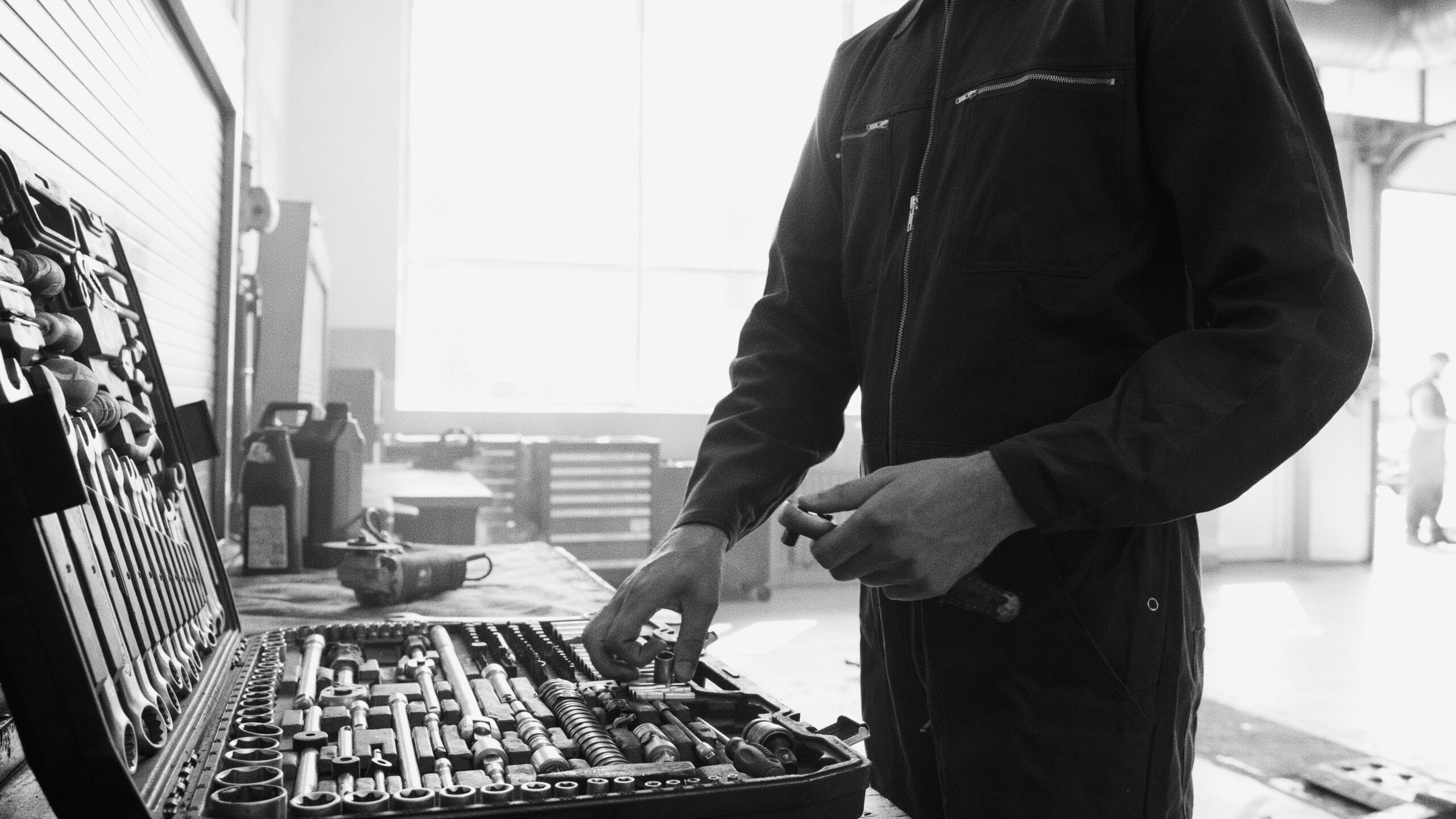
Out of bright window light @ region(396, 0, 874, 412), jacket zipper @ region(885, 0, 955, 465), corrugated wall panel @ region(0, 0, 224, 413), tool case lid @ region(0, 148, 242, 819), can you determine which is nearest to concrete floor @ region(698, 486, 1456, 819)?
bright window light @ region(396, 0, 874, 412)

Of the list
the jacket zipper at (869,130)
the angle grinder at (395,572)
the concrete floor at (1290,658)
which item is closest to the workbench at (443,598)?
the angle grinder at (395,572)

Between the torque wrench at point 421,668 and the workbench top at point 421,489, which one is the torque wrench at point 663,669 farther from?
the workbench top at point 421,489

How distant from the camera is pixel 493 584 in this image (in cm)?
184

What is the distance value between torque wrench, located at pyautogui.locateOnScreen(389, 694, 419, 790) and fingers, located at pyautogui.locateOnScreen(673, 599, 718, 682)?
235 millimetres

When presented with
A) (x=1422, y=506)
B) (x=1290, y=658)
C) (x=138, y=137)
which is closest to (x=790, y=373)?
(x=138, y=137)

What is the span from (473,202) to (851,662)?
374 centimetres

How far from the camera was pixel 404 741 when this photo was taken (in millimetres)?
767

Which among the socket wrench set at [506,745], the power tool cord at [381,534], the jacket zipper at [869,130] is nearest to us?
the socket wrench set at [506,745]

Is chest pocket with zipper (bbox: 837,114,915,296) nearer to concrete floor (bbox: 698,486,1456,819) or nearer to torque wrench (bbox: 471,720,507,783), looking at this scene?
torque wrench (bbox: 471,720,507,783)

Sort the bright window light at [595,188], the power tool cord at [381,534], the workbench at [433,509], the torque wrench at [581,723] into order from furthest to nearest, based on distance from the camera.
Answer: the bright window light at [595,188]
the workbench at [433,509]
the power tool cord at [381,534]
the torque wrench at [581,723]

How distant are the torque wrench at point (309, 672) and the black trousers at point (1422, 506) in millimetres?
10022

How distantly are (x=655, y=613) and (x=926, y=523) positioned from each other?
0.94 feet

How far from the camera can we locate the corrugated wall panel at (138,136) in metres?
0.95

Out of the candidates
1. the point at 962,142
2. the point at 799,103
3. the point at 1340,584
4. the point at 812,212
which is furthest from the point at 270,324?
the point at 1340,584
